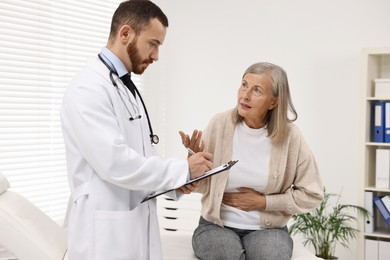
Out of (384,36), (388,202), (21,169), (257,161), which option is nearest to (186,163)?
(257,161)

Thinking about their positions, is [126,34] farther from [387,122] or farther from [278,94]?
[387,122]

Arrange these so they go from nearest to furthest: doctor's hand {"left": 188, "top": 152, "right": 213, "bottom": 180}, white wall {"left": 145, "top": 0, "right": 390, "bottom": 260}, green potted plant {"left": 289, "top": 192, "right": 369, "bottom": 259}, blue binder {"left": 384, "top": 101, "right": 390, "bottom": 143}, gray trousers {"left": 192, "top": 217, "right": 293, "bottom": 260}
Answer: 1. doctor's hand {"left": 188, "top": 152, "right": 213, "bottom": 180}
2. gray trousers {"left": 192, "top": 217, "right": 293, "bottom": 260}
3. blue binder {"left": 384, "top": 101, "right": 390, "bottom": 143}
4. green potted plant {"left": 289, "top": 192, "right": 369, "bottom": 259}
5. white wall {"left": 145, "top": 0, "right": 390, "bottom": 260}

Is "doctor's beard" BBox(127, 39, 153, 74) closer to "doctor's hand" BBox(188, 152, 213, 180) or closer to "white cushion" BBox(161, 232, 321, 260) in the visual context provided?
"doctor's hand" BBox(188, 152, 213, 180)

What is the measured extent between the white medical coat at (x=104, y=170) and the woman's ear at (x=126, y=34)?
11 centimetres

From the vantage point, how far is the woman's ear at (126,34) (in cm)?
194

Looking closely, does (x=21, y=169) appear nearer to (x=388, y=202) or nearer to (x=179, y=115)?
(x=179, y=115)

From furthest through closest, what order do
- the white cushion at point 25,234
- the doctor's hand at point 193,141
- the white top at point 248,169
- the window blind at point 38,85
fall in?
the window blind at point 38,85, the white top at point 248,169, the doctor's hand at point 193,141, the white cushion at point 25,234

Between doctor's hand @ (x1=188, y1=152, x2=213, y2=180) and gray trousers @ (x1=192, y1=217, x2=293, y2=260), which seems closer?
doctor's hand @ (x1=188, y1=152, x2=213, y2=180)

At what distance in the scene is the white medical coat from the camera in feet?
5.87

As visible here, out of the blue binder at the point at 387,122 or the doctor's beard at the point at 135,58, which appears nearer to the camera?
the doctor's beard at the point at 135,58

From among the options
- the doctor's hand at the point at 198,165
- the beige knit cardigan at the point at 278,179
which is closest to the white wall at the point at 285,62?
the beige knit cardigan at the point at 278,179

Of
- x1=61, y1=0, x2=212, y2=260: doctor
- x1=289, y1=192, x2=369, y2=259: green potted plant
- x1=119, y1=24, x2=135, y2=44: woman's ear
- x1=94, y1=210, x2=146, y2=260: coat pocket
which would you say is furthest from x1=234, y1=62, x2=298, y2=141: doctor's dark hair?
x1=289, y1=192, x2=369, y2=259: green potted plant

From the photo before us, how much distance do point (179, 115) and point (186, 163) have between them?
2972 mm

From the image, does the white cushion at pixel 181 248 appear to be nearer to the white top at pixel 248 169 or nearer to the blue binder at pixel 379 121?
the white top at pixel 248 169
